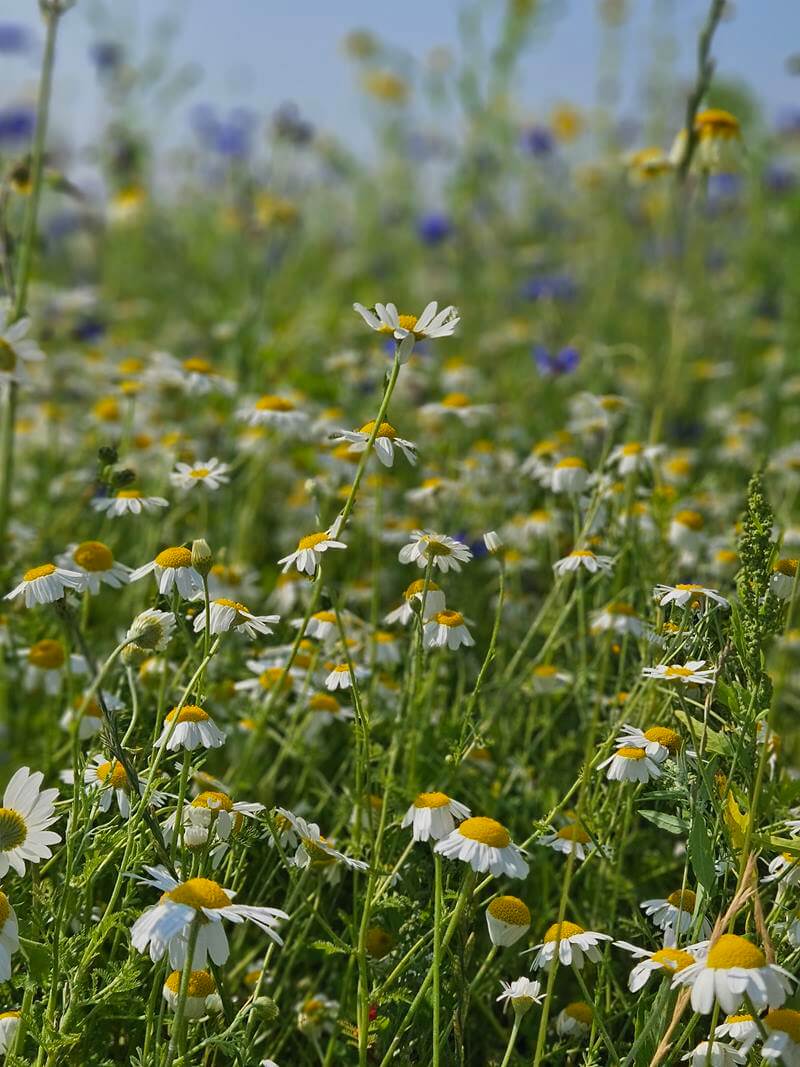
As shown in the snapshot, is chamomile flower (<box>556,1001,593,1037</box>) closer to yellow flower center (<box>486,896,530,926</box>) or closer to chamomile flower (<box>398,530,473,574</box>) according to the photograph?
yellow flower center (<box>486,896,530,926</box>)

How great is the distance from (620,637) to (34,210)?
1336mm

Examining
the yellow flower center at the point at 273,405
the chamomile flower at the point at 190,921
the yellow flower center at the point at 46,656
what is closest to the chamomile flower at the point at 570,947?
the chamomile flower at the point at 190,921

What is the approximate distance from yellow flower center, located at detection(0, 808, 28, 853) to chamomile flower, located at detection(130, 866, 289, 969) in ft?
0.71

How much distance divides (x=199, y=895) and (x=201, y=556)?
402mm

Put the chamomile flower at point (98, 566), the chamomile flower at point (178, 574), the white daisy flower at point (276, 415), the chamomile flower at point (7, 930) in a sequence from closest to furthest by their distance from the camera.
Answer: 1. the chamomile flower at point (7, 930)
2. the chamomile flower at point (178, 574)
3. the chamomile flower at point (98, 566)
4. the white daisy flower at point (276, 415)

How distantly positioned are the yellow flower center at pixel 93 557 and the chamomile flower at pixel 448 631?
1.57 feet

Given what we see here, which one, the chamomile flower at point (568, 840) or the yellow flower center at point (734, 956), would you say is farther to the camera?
the chamomile flower at point (568, 840)

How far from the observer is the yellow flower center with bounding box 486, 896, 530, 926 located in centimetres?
130

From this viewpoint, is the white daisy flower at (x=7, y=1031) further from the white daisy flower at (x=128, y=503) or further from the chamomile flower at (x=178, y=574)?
the white daisy flower at (x=128, y=503)

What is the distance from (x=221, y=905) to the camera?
111 cm

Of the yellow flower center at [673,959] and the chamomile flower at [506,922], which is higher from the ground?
the yellow flower center at [673,959]

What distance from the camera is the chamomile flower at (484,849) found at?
1234 mm

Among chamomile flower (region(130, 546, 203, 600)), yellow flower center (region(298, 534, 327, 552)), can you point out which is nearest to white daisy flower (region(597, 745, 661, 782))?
yellow flower center (region(298, 534, 327, 552))

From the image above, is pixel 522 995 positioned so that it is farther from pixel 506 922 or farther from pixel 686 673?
pixel 686 673
